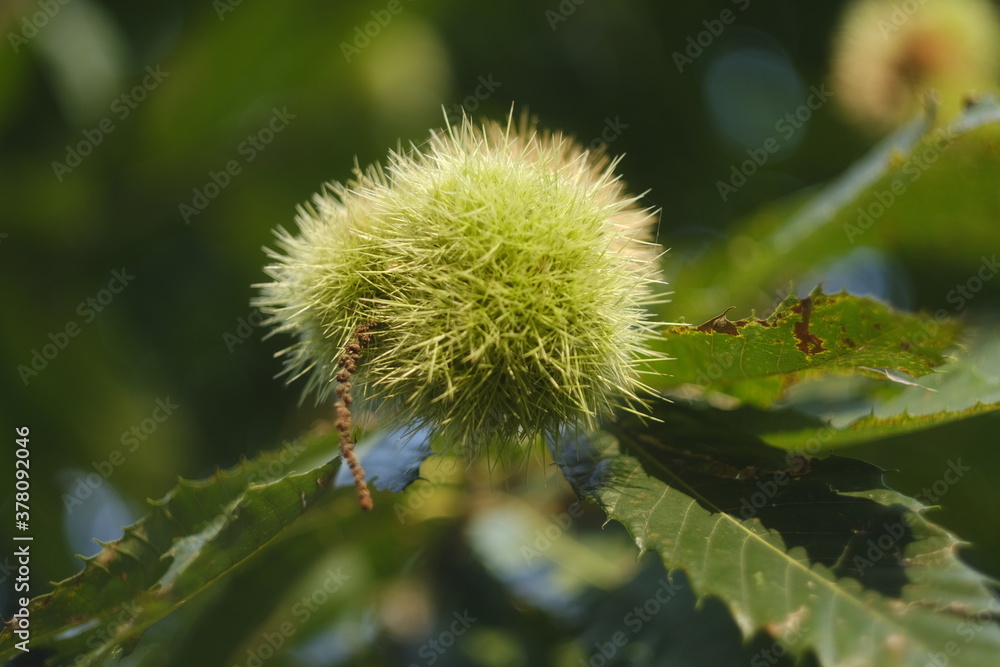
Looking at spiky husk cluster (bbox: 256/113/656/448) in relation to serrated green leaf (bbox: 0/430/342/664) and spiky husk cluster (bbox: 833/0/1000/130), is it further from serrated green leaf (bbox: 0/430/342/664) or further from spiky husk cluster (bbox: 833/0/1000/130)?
spiky husk cluster (bbox: 833/0/1000/130)

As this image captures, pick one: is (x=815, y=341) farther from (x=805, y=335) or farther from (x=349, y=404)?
(x=349, y=404)

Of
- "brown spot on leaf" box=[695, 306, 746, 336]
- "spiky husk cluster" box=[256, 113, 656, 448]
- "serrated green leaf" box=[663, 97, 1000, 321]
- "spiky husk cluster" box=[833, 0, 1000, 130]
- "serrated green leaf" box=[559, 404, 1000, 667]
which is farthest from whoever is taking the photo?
"spiky husk cluster" box=[833, 0, 1000, 130]

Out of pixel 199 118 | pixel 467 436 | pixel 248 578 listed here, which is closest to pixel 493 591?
pixel 248 578

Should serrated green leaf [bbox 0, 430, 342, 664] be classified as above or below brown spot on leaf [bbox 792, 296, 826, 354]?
above

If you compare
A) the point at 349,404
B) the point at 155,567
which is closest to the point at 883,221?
the point at 349,404

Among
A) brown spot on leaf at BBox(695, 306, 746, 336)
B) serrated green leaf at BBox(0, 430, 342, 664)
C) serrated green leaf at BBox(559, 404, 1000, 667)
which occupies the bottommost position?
serrated green leaf at BBox(559, 404, 1000, 667)

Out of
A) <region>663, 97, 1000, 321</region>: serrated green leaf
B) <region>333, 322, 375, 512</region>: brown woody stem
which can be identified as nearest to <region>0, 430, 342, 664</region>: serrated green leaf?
<region>333, 322, 375, 512</region>: brown woody stem

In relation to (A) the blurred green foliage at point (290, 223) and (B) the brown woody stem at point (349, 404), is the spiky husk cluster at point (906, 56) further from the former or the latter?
(B) the brown woody stem at point (349, 404)

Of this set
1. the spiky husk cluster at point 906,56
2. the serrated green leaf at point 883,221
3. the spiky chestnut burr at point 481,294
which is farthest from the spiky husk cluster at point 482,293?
the spiky husk cluster at point 906,56
